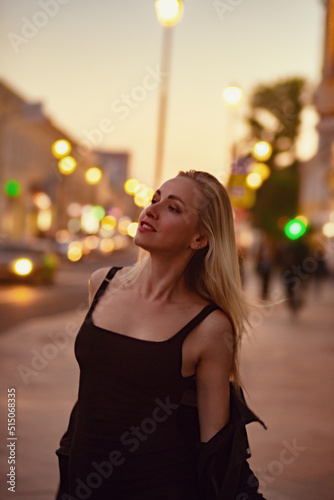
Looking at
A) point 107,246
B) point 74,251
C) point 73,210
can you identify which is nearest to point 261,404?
point 74,251

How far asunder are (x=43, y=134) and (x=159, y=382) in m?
70.3

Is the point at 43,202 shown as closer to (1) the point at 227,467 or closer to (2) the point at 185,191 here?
(2) the point at 185,191

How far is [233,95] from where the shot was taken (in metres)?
24.3

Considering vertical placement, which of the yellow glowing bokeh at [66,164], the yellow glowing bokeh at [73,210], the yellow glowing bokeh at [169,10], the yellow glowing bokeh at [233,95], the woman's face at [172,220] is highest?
the yellow glowing bokeh at [169,10]

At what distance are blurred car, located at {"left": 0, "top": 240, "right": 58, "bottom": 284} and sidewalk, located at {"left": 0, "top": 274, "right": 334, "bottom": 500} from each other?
1157 centimetres

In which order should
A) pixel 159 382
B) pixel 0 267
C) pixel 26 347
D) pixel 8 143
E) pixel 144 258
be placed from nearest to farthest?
1. pixel 159 382
2. pixel 144 258
3. pixel 26 347
4. pixel 0 267
5. pixel 8 143

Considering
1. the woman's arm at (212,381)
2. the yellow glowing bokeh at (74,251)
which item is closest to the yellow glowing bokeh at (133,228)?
the woman's arm at (212,381)

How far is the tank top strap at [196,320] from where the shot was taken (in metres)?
2.75

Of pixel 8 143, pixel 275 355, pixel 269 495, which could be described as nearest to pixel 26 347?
pixel 275 355

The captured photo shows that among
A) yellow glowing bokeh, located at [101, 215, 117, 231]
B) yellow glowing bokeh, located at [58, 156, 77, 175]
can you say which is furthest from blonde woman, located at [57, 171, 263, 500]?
yellow glowing bokeh, located at [101, 215, 117, 231]

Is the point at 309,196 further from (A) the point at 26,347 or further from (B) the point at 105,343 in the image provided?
(B) the point at 105,343

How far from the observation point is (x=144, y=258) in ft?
10.4

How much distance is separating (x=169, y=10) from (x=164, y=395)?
14877 mm

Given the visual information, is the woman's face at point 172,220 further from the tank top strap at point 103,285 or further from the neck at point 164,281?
the tank top strap at point 103,285
